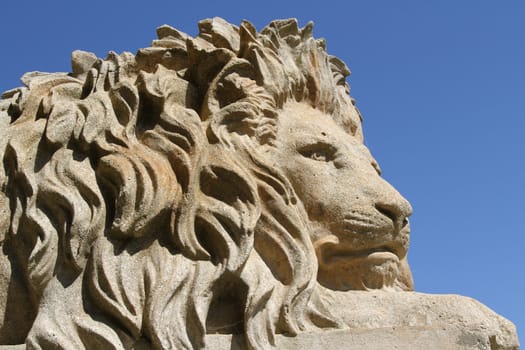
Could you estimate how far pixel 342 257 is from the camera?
173 inches

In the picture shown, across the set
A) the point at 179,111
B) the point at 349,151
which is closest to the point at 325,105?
the point at 349,151

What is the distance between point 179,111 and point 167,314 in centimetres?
124

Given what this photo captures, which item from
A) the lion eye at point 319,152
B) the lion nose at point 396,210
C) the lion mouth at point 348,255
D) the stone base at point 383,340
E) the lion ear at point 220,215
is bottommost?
the stone base at point 383,340

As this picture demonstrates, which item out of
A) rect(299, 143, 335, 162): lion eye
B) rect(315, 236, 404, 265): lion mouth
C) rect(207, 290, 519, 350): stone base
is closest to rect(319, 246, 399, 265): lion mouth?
rect(315, 236, 404, 265): lion mouth

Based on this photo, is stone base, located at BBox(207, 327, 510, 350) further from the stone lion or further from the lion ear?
the lion ear

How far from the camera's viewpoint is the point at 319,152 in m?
4.54

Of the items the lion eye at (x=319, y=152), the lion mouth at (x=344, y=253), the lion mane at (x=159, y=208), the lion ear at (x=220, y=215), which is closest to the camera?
the lion mane at (x=159, y=208)

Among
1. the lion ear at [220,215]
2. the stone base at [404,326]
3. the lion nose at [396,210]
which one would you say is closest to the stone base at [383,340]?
the stone base at [404,326]

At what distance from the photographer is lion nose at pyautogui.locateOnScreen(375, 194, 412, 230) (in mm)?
4410

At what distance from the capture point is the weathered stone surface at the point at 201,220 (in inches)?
148

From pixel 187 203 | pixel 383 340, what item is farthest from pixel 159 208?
pixel 383 340

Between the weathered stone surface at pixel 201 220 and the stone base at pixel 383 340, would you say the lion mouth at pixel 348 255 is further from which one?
the stone base at pixel 383 340

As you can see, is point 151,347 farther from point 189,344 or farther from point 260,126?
point 260,126

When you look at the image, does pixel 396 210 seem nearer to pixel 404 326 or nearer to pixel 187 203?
pixel 404 326
